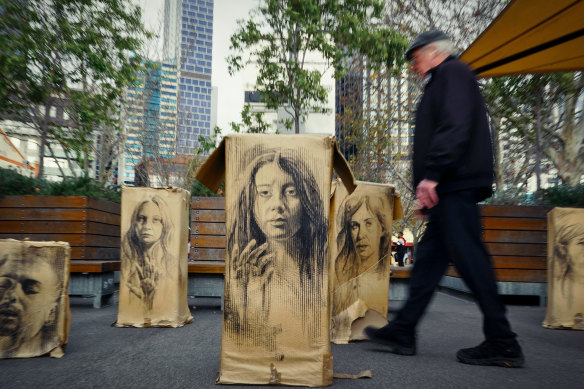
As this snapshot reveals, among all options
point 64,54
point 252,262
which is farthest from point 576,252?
point 64,54

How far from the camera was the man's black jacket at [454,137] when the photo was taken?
2625 millimetres

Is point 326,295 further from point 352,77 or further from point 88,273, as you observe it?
point 352,77

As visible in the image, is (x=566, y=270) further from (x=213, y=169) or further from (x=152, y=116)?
(x=152, y=116)

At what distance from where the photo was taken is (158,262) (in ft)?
13.3

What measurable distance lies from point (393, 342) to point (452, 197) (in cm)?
97

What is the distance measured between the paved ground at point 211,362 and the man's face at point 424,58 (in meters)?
1.82

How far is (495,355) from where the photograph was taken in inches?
101

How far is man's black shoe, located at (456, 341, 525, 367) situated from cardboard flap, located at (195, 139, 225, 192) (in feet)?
5.76

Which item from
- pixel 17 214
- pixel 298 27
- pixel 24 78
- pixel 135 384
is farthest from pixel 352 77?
pixel 135 384

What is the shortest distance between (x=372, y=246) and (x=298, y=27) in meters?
7.97

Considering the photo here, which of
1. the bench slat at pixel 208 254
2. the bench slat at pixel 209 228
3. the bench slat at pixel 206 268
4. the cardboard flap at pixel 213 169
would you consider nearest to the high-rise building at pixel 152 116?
the bench slat at pixel 209 228

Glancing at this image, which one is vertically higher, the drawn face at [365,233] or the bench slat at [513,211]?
the bench slat at [513,211]

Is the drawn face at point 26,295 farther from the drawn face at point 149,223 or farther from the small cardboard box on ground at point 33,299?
the drawn face at point 149,223

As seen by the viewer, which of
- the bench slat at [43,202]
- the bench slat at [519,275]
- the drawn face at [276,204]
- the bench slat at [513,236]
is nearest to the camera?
the drawn face at [276,204]
